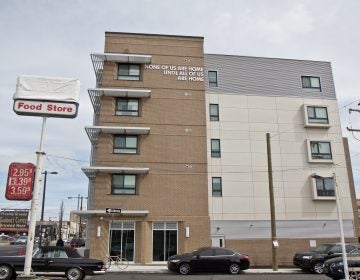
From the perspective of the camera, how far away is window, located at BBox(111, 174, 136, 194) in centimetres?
2977

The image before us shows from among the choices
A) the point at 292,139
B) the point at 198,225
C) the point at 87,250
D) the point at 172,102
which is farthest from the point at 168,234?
the point at 292,139

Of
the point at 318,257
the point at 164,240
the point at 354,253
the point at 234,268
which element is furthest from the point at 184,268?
the point at 354,253

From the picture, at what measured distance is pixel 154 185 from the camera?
98.5 feet

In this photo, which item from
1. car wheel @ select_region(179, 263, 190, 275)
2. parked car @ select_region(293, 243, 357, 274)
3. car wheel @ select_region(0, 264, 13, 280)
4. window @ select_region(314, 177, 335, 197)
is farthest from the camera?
window @ select_region(314, 177, 335, 197)

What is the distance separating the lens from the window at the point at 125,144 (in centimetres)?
3066

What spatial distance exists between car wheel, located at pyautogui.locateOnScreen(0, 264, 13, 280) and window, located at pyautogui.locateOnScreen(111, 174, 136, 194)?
1299 cm

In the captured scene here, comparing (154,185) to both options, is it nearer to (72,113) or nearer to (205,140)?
(205,140)

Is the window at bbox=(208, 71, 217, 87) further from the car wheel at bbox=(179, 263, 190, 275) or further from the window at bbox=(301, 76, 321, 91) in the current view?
the car wheel at bbox=(179, 263, 190, 275)

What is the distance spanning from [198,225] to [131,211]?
16.4ft

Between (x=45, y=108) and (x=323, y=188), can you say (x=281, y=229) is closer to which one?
(x=323, y=188)

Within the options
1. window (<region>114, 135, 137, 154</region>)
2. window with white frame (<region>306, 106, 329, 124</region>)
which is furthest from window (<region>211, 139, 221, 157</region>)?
window with white frame (<region>306, 106, 329, 124</region>)

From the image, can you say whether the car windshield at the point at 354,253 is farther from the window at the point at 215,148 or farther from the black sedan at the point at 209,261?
the window at the point at 215,148

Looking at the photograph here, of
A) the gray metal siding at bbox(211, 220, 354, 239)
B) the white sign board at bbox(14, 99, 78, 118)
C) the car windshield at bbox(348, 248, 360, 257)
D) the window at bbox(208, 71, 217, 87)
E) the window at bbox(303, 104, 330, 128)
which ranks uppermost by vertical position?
the window at bbox(208, 71, 217, 87)

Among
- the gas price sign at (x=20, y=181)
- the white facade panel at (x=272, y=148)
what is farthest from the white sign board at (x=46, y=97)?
the white facade panel at (x=272, y=148)
